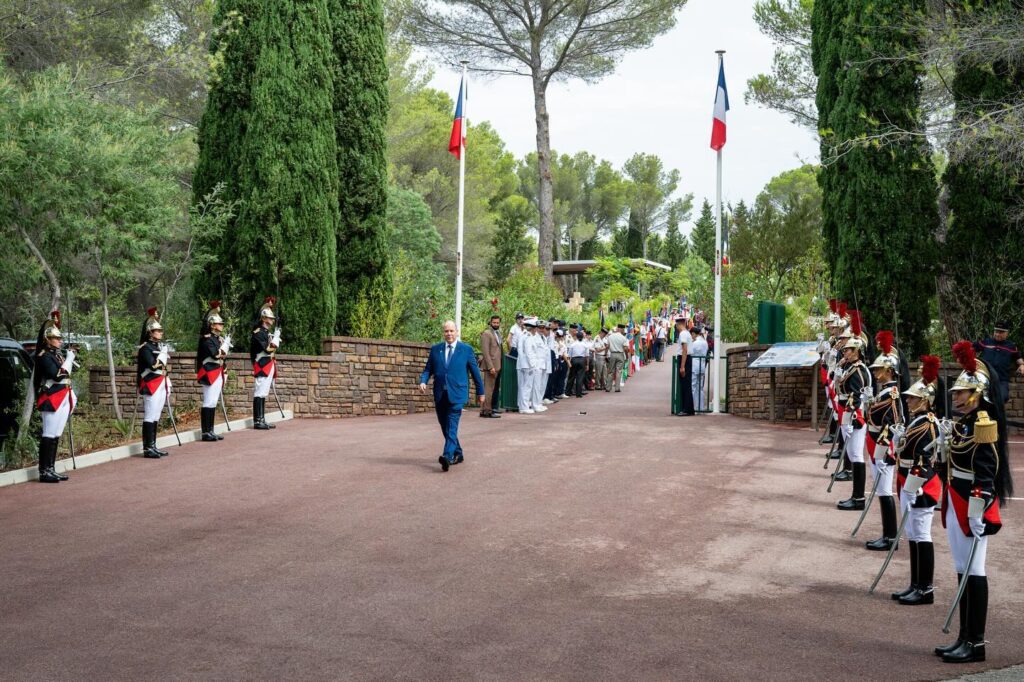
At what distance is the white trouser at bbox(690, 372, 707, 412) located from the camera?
859 inches

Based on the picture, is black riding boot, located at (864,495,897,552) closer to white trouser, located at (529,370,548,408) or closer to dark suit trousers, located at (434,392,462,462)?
dark suit trousers, located at (434,392,462,462)

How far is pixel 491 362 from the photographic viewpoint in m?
18.8

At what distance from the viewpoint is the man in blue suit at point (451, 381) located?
12367 millimetres

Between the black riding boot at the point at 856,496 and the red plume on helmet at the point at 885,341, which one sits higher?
the red plume on helmet at the point at 885,341

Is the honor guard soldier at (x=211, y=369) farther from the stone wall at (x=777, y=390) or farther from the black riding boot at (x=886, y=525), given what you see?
the stone wall at (x=777, y=390)

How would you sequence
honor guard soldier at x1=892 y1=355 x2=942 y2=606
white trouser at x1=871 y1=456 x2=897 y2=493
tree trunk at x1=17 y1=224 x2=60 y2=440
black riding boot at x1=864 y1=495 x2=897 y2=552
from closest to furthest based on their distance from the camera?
honor guard soldier at x1=892 y1=355 x2=942 y2=606 → white trouser at x1=871 y1=456 x2=897 y2=493 → black riding boot at x1=864 y1=495 x2=897 y2=552 → tree trunk at x1=17 y1=224 x2=60 y2=440

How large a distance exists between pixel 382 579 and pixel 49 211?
10.1 meters

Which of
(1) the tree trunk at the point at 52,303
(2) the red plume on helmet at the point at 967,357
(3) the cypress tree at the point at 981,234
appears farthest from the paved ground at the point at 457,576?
(3) the cypress tree at the point at 981,234

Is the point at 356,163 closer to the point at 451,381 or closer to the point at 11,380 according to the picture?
the point at 451,381

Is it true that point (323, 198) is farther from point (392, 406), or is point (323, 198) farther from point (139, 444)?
point (139, 444)

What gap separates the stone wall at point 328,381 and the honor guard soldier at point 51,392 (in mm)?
6056

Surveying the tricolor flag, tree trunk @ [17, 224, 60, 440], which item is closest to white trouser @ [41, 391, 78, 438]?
tree trunk @ [17, 224, 60, 440]

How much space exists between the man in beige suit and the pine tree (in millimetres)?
71849

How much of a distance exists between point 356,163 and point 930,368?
16.5 meters
